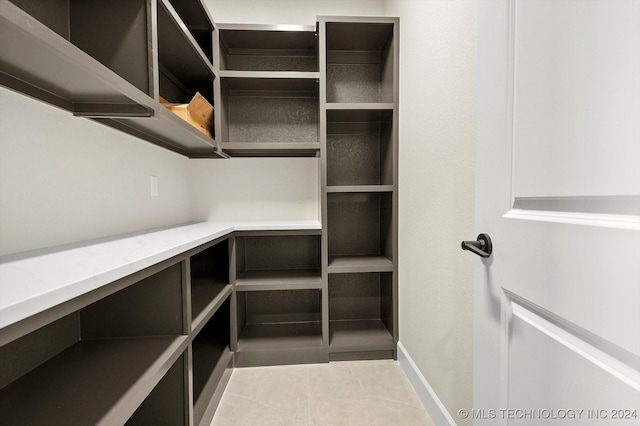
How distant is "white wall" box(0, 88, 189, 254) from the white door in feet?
4.26

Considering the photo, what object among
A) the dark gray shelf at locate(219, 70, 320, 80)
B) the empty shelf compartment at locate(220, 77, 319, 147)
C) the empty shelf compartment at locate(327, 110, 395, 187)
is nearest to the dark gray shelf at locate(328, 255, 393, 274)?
the empty shelf compartment at locate(327, 110, 395, 187)

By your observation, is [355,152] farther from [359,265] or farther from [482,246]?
[482,246]

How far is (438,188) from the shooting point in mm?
1381

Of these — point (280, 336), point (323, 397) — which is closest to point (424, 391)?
point (323, 397)

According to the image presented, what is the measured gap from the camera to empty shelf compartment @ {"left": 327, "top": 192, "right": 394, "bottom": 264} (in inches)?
92.4

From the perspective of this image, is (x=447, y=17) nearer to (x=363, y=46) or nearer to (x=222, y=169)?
(x=363, y=46)

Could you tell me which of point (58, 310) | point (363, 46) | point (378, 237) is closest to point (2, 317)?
point (58, 310)

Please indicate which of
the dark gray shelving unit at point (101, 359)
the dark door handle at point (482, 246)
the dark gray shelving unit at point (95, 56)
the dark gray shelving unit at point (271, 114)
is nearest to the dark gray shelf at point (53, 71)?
the dark gray shelving unit at point (95, 56)

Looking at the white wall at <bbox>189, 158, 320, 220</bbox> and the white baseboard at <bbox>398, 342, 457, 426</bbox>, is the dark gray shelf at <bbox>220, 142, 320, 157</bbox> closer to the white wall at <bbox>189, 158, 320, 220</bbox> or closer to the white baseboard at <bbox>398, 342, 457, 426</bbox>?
the white wall at <bbox>189, 158, 320, 220</bbox>

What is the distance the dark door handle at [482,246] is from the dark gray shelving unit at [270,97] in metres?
1.46

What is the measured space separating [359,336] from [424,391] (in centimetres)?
60

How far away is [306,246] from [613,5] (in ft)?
6.80

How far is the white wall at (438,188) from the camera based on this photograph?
1.15 metres

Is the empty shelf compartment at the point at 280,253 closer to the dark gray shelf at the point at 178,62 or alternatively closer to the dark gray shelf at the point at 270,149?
the dark gray shelf at the point at 270,149
